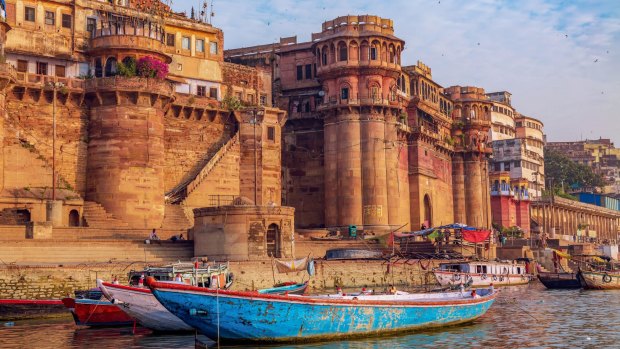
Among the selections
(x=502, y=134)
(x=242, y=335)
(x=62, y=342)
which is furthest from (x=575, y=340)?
(x=502, y=134)

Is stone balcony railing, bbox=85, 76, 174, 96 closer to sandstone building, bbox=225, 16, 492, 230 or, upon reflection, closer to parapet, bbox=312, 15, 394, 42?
→ sandstone building, bbox=225, 16, 492, 230

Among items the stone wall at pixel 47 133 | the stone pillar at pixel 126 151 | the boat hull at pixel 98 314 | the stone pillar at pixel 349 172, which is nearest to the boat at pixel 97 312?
the boat hull at pixel 98 314

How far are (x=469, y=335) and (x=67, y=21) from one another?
37.8m

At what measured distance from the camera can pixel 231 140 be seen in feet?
204

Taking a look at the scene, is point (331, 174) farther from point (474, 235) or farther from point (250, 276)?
point (250, 276)

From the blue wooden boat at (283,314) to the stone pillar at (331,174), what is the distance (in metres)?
38.5

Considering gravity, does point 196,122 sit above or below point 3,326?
above

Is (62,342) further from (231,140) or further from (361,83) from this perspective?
(361,83)

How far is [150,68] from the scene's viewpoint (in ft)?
182

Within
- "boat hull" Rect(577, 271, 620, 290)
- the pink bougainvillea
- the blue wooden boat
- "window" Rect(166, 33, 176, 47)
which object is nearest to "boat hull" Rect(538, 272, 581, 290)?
"boat hull" Rect(577, 271, 620, 290)

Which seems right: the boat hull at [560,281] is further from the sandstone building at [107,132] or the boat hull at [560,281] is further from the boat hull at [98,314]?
the boat hull at [98,314]

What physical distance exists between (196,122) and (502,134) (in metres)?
74.2

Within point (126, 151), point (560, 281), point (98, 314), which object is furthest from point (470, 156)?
point (98, 314)

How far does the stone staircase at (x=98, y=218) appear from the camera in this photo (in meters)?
51.5
